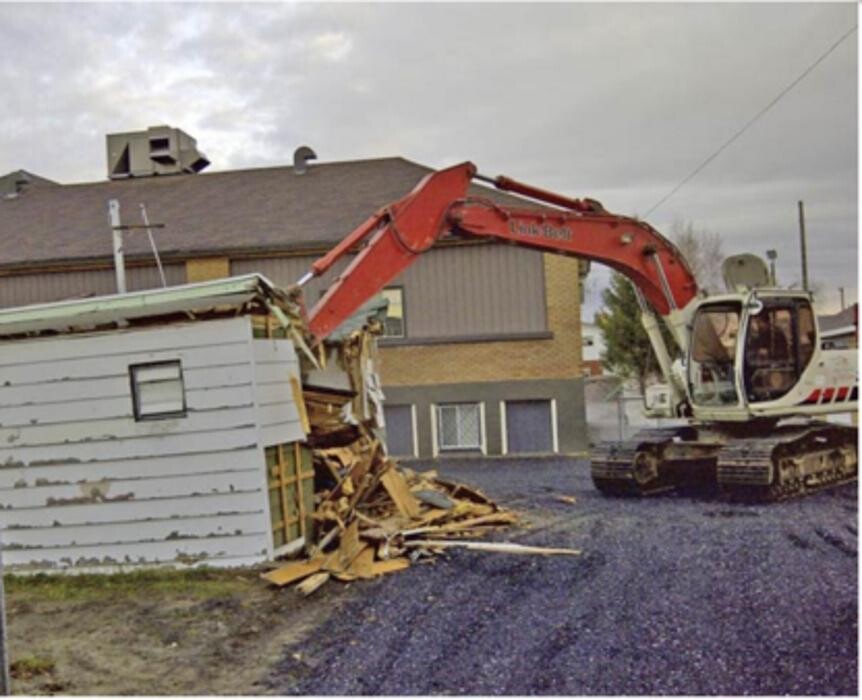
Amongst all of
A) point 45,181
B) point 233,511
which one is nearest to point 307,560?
point 233,511

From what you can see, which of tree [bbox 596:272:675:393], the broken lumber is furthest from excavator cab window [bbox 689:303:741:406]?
tree [bbox 596:272:675:393]

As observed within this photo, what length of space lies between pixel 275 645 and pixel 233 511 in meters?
2.66

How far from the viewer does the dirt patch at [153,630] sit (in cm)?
662

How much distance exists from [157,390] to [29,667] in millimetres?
3641

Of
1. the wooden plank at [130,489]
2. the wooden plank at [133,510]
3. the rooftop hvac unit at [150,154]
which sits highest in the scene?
the rooftop hvac unit at [150,154]

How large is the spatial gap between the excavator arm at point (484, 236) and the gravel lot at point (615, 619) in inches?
142

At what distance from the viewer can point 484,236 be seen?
41.4 feet

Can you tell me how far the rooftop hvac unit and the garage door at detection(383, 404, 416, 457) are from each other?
1081 cm

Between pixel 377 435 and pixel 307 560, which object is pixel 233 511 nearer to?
pixel 307 560

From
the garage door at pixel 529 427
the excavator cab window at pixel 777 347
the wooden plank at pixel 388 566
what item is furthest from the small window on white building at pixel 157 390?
the garage door at pixel 529 427

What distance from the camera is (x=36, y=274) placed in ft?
71.5

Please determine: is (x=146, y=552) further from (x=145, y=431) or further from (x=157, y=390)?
(x=157, y=390)

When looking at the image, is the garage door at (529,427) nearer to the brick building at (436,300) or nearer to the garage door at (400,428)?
the brick building at (436,300)

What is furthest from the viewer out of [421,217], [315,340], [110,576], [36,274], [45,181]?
[45,181]
